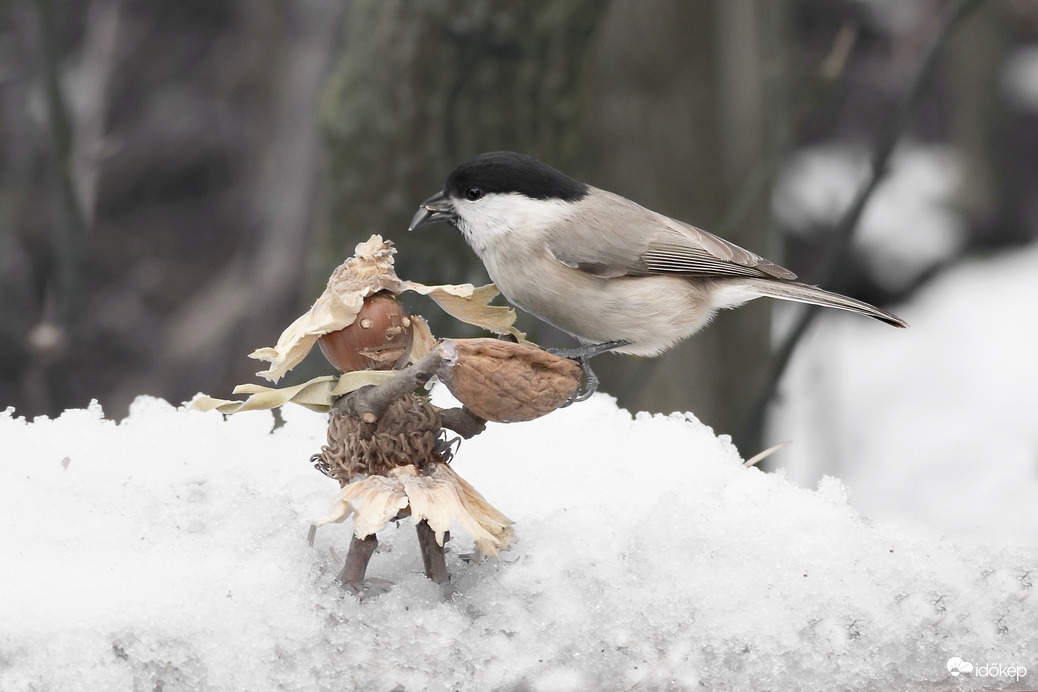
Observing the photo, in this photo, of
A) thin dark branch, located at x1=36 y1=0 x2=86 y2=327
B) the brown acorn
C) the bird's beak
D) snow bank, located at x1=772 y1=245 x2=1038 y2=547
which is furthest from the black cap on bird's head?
snow bank, located at x1=772 y1=245 x2=1038 y2=547

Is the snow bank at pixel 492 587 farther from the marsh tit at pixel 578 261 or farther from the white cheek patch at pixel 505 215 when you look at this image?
the white cheek patch at pixel 505 215

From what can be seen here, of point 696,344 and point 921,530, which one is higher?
point 921,530

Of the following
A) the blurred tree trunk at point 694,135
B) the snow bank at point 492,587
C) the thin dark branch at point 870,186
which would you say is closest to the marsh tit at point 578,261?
the snow bank at point 492,587

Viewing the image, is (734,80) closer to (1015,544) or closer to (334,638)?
(1015,544)

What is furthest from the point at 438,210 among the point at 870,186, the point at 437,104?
the point at 870,186

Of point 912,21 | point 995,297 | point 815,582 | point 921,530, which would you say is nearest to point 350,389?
point 815,582

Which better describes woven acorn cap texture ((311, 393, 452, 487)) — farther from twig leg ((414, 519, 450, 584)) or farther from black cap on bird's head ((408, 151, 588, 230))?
black cap on bird's head ((408, 151, 588, 230))

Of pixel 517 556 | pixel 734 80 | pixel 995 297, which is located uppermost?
pixel 734 80

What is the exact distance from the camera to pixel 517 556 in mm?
973

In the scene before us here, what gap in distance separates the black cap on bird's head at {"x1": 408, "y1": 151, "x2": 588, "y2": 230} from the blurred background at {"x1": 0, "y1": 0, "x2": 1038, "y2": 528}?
627mm

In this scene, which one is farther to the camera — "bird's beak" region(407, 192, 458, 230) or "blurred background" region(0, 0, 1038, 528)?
"blurred background" region(0, 0, 1038, 528)

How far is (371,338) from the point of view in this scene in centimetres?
91

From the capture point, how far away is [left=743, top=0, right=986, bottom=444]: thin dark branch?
1.81 metres

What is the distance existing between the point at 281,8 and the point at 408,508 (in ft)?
9.98
